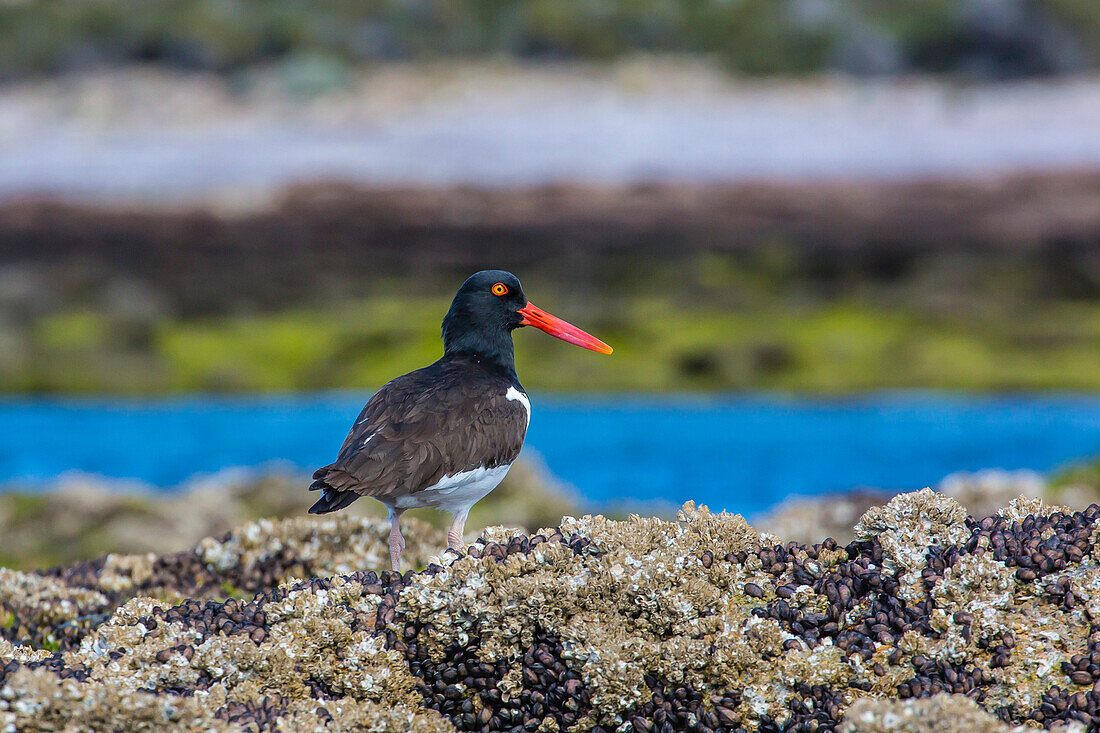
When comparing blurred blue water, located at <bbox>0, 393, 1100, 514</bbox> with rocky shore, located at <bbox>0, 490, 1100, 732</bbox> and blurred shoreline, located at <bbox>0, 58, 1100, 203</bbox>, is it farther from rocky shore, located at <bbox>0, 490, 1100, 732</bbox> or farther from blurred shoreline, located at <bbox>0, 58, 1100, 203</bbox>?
rocky shore, located at <bbox>0, 490, 1100, 732</bbox>

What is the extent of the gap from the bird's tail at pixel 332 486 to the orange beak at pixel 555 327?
4.98 feet

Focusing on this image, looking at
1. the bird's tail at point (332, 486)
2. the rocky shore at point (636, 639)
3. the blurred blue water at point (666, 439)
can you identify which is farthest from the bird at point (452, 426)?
the blurred blue water at point (666, 439)

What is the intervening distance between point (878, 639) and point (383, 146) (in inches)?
499

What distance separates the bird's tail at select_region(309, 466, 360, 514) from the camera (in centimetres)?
433

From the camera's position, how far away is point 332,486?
4375 millimetres

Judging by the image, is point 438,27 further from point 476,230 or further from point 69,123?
point 69,123

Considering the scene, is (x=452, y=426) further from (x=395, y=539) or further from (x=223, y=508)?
(x=223, y=508)

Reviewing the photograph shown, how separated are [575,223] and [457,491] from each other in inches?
402

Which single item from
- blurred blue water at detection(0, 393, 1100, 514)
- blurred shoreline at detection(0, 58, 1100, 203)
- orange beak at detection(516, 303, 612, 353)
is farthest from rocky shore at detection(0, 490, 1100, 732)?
blurred shoreline at detection(0, 58, 1100, 203)

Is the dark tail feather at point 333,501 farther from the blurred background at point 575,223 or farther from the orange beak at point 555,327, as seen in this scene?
the blurred background at point 575,223

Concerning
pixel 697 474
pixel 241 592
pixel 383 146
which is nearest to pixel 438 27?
pixel 383 146

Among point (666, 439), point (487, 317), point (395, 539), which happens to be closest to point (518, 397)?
point (487, 317)

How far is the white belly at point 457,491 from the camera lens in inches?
180

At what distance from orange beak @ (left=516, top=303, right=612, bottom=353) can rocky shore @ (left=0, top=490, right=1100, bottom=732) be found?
5.25ft
